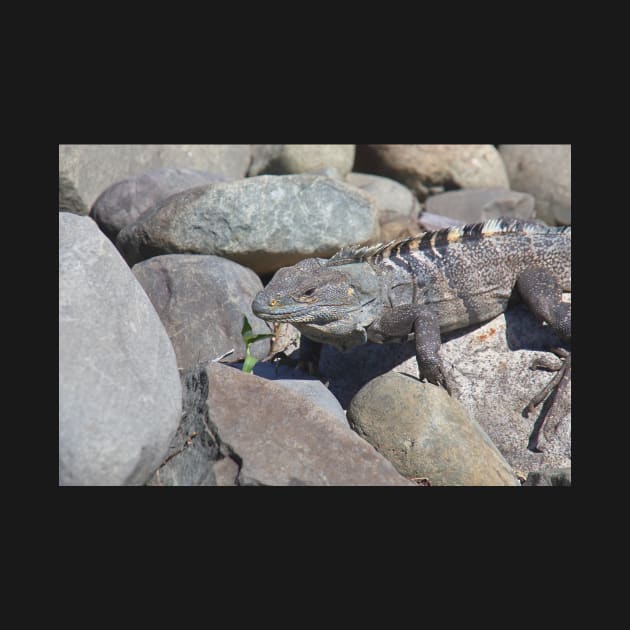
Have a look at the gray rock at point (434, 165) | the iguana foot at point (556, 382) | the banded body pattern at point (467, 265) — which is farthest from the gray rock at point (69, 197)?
the iguana foot at point (556, 382)

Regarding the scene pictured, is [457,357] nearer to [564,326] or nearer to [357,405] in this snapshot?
[564,326]

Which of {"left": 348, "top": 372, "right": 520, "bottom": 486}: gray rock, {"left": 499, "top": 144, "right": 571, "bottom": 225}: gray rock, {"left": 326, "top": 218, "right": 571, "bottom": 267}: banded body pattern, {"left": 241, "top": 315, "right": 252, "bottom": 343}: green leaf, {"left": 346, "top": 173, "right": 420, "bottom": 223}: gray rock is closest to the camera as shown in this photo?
{"left": 348, "top": 372, "right": 520, "bottom": 486}: gray rock

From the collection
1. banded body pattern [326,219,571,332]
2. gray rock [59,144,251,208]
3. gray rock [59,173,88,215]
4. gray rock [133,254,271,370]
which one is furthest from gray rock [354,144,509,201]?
banded body pattern [326,219,571,332]

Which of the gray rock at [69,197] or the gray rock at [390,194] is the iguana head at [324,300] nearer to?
the gray rock at [69,197]

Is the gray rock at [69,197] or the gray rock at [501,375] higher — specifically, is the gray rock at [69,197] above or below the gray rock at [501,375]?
above

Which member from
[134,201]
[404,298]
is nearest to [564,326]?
[404,298]

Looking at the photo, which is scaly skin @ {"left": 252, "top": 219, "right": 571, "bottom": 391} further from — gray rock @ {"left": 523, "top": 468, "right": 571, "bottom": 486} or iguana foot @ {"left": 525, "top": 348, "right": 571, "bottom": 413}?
gray rock @ {"left": 523, "top": 468, "right": 571, "bottom": 486}
